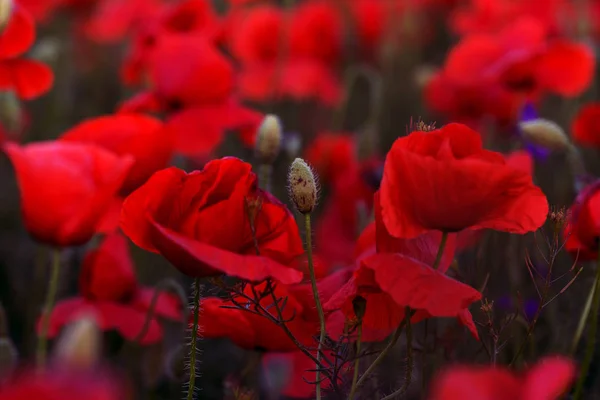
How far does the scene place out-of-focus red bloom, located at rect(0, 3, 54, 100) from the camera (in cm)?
106

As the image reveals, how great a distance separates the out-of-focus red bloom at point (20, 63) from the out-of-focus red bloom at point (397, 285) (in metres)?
0.54

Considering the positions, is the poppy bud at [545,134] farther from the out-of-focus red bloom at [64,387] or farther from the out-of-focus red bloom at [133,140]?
the out-of-focus red bloom at [64,387]

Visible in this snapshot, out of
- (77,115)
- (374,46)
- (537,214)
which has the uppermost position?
(537,214)

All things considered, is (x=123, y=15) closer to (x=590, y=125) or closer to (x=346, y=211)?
(x=346, y=211)

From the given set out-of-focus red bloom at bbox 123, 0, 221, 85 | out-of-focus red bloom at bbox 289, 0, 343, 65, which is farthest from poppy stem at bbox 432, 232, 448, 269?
out-of-focus red bloom at bbox 289, 0, 343, 65

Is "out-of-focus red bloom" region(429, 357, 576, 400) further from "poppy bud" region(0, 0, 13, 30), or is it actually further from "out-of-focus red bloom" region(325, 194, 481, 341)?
"poppy bud" region(0, 0, 13, 30)

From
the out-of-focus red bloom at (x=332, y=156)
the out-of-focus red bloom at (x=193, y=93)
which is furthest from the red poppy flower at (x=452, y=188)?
the out-of-focus red bloom at (x=332, y=156)

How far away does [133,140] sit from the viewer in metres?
0.93

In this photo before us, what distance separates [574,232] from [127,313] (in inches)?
21.0

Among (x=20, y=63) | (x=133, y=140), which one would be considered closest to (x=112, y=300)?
(x=133, y=140)

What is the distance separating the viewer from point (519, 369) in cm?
91

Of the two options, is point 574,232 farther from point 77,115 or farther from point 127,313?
point 77,115

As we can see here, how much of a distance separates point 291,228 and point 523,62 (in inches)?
32.0

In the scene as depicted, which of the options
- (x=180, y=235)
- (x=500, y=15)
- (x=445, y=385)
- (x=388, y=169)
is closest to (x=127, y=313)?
(x=180, y=235)
